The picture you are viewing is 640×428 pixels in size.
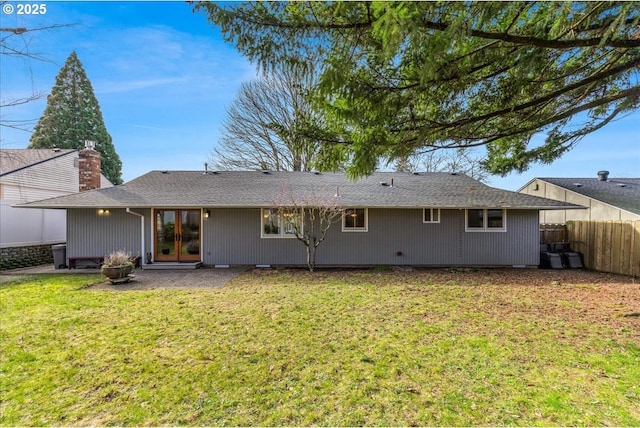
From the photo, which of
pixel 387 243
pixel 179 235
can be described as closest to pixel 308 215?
pixel 387 243

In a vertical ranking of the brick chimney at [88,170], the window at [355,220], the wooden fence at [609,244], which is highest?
the brick chimney at [88,170]

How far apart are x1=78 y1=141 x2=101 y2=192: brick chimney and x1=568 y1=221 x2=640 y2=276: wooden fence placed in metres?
18.8

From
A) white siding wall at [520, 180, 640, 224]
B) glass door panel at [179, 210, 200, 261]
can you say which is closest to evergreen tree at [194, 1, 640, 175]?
glass door panel at [179, 210, 200, 261]

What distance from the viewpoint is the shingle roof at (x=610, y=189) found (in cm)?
1196

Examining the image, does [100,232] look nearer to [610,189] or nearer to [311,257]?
[311,257]

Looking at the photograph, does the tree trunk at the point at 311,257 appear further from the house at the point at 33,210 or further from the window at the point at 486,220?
the house at the point at 33,210

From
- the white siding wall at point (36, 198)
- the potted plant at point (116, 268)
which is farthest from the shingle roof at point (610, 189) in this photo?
the white siding wall at point (36, 198)

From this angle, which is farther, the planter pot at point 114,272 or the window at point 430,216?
the window at point 430,216

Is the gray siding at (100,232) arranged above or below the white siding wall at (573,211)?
below

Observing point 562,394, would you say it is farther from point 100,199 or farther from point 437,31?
point 100,199

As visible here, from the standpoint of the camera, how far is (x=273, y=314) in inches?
204

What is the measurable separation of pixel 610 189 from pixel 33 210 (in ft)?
80.4

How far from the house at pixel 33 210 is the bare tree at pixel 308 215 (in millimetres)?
7455

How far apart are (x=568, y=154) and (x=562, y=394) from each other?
5.17 meters
